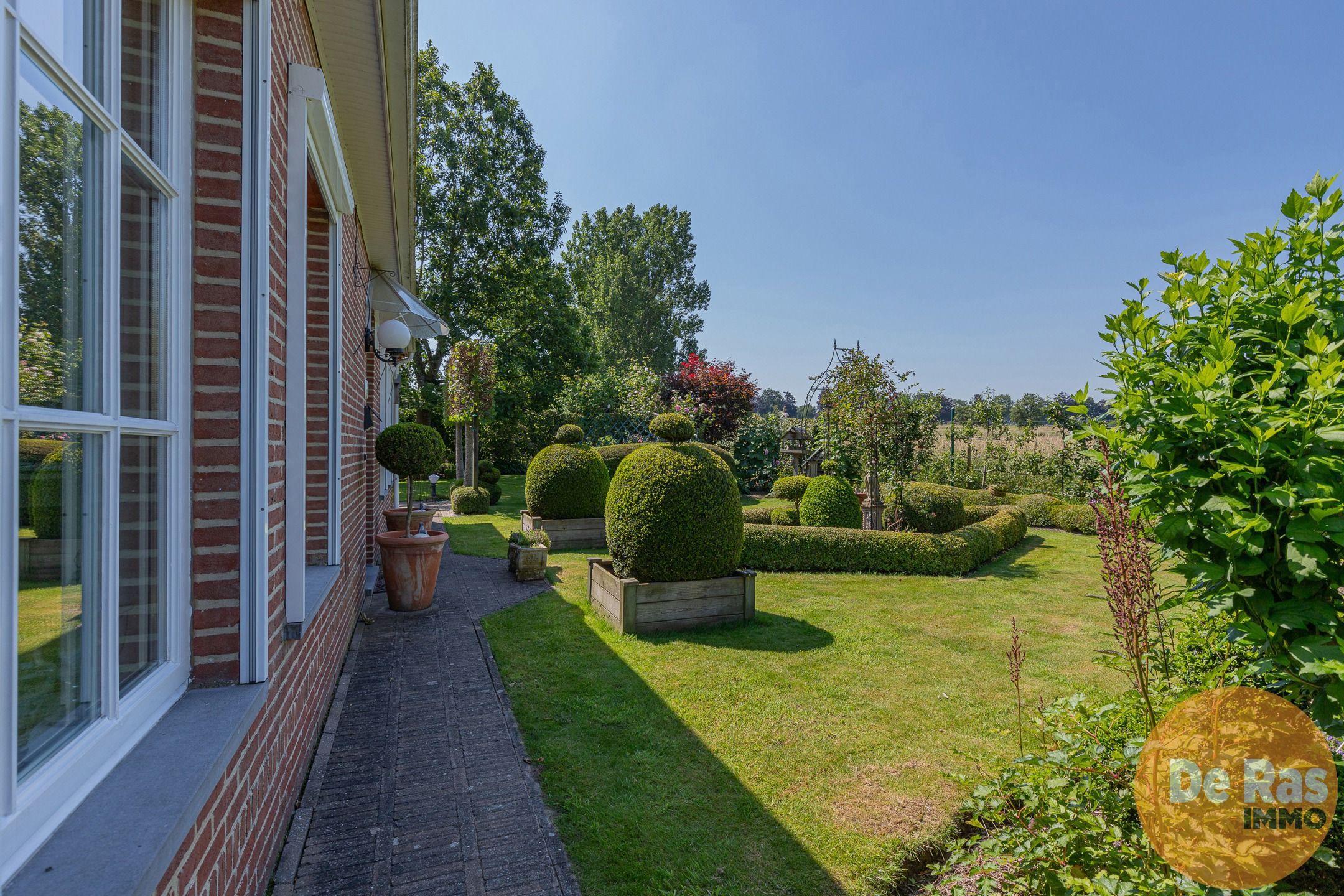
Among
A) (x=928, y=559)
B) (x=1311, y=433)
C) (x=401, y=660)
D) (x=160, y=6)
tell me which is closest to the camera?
(x=1311, y=433)

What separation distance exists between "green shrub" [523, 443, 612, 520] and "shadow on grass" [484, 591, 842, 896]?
18.5ft

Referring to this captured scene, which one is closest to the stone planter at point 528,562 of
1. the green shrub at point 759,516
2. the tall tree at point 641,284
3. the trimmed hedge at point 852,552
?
the trimmed hedge at point 852,552

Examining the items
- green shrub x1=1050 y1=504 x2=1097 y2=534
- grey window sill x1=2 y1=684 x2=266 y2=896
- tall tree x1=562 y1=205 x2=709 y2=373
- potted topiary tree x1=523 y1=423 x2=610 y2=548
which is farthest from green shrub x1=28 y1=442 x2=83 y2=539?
tall tree x1=562 y1=205 x2=709 y2=373

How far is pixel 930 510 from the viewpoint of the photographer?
424 inches

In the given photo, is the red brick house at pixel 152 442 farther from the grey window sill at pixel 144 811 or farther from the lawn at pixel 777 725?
the lawn at pixel 777 725

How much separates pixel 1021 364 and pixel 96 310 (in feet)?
53.6

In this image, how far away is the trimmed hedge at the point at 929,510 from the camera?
10.6m

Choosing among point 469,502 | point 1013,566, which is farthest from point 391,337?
point 1013,566

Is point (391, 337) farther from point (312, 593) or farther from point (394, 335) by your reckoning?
point (312, 593)

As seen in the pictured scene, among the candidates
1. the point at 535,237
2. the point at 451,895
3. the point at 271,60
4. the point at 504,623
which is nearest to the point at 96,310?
the point at 271,60

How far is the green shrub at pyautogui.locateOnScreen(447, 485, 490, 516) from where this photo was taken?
14.5m

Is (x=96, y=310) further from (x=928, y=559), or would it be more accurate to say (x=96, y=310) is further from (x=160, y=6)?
(x=928, y=559)

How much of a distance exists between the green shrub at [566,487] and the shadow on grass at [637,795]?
563cm

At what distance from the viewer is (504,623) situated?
5.85 m
